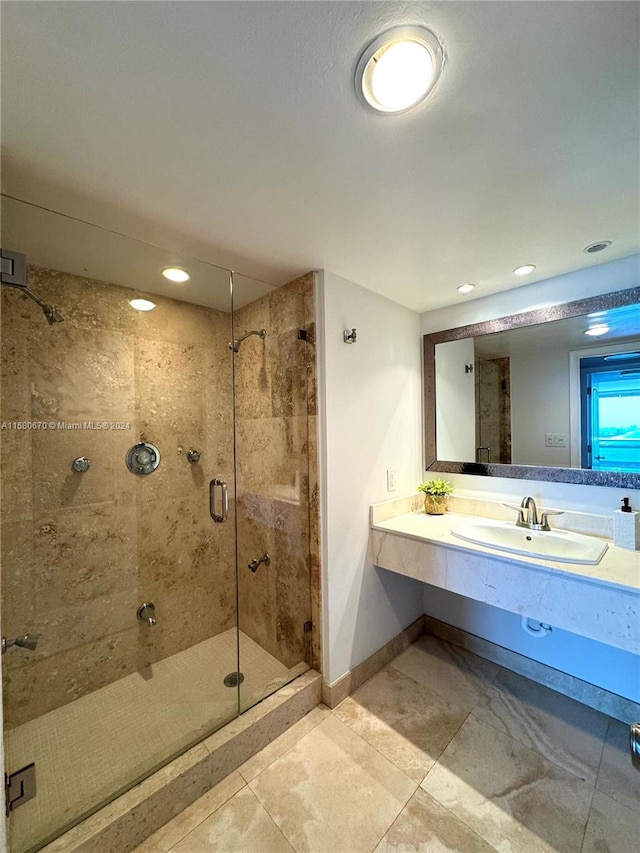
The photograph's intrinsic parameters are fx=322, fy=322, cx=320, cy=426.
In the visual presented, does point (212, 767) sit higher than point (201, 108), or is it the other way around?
point (201, 108)

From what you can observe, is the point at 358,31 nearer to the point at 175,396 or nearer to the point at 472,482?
the point at 175,396

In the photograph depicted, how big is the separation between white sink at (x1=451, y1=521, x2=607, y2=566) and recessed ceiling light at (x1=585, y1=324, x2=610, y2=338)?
1091 mm

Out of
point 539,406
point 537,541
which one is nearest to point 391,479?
point 537,541

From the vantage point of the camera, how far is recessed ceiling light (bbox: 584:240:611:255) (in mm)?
1495

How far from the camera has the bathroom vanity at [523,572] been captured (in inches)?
48.2

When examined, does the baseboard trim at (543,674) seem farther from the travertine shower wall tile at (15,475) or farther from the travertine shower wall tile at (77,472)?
the travertine shower wall tile at (15,475)

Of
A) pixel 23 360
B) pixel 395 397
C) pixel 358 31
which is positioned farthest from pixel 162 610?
pixel 358 31

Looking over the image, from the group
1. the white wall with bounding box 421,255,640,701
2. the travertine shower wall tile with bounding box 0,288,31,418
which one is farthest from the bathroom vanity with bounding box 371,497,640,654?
the travertine shower wall tile with bounding box 0,288,31,418

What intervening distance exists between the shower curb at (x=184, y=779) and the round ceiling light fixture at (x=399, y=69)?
2.36 meters

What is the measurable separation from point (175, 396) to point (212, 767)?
72.3 inches

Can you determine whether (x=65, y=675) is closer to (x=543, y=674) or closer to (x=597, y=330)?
(x=543, y=674)

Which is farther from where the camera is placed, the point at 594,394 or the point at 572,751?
the point at 594,394

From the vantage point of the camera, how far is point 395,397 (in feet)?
7.22

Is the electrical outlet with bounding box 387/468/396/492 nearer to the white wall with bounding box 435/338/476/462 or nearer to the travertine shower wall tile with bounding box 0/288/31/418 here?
the white wall with bounding box 435/338/476/462
